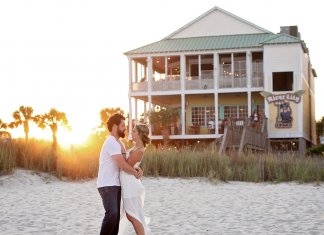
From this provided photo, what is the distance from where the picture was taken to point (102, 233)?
769 cm

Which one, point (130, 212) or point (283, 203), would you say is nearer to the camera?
point (130, 212)

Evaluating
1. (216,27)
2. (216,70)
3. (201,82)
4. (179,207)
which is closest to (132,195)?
(179,207)

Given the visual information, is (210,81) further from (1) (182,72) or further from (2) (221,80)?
(1) (182,72)

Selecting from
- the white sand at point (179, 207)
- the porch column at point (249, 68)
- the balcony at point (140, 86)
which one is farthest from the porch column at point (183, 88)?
the white sand at point (179, 207)

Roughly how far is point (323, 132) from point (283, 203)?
57.3 m

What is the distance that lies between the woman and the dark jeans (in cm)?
11

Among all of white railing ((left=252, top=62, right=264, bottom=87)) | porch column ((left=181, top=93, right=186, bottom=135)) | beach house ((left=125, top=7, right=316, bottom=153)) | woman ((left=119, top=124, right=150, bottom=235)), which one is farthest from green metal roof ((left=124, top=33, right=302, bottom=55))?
woman ((left=119, top=124, right=150, bottom=235))

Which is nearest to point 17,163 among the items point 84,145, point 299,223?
point 84,145

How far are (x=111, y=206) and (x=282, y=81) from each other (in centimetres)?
3241

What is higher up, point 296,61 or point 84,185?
point 296,61

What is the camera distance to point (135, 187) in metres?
7.62

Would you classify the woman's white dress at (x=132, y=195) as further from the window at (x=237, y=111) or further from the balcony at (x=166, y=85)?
the window at (x=237, y=111)

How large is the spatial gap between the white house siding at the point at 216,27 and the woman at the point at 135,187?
33734mm

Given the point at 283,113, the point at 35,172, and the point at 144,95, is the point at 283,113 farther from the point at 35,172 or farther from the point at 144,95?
the point at 35,172
